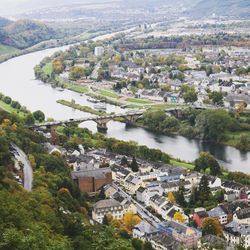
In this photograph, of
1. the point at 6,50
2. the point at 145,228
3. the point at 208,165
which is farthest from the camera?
the point at 6,50

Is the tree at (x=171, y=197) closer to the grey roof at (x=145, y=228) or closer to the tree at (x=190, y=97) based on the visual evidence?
the grey roof at (x=145, y=228)

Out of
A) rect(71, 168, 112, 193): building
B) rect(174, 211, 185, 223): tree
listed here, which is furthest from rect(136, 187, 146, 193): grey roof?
rect(174, 211, 185, 223): tree

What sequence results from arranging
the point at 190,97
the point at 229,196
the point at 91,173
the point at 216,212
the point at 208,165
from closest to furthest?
the point at 216,212
the point at 229,196
the point at 91,173
the point at 208,165
the point at 190,97

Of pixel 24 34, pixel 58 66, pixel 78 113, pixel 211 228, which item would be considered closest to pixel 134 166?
pixel 211 228

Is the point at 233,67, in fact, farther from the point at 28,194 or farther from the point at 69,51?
the point at 28,194

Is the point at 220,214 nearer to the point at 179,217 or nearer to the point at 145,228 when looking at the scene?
the point at 179,217

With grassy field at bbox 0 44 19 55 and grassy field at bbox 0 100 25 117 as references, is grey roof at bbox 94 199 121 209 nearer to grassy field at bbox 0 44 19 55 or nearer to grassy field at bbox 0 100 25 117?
grassy field at bbox 0 100 25 117

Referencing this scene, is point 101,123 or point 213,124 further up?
point 213,124

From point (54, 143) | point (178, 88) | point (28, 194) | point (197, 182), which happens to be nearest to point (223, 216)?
point (197, 182)
